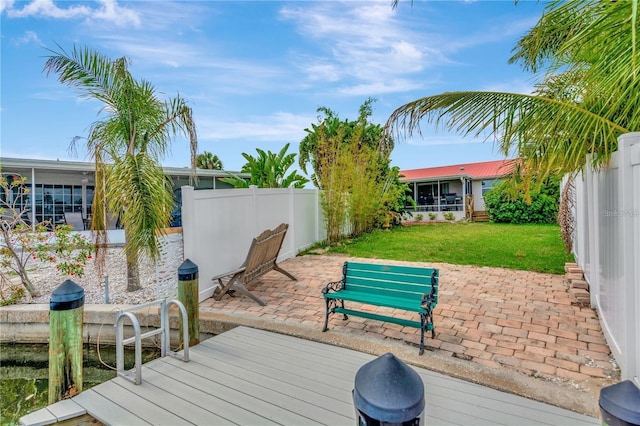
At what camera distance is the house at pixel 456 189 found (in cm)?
2122

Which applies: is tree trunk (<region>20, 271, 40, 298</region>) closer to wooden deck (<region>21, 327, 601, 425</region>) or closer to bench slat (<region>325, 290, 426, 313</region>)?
wooden deck (<region>21, 327, 601, 425</region>)

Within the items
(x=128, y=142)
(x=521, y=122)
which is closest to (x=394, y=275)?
(x=521, y=122)

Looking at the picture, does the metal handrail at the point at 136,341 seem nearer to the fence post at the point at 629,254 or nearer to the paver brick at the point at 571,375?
the paver brick at the point at 571,375

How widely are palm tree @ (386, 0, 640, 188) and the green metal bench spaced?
1.78 metres

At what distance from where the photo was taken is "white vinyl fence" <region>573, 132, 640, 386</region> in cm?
245

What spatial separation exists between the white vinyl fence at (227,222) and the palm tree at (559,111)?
121 inches

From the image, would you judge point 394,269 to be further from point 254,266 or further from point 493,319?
point 254,266

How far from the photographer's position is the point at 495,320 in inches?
173

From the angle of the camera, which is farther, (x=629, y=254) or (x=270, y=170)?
(x=270, y=170)

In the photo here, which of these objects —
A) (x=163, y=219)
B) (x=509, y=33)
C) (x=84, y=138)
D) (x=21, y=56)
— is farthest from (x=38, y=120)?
(x=509, y=33)

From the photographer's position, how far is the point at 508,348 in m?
3.60

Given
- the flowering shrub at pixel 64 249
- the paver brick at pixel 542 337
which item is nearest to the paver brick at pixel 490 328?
the paver brick at pixel 542 337

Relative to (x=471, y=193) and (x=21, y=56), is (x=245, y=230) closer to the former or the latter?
(x=21, y=56)

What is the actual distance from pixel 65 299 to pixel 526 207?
19.6 meters
